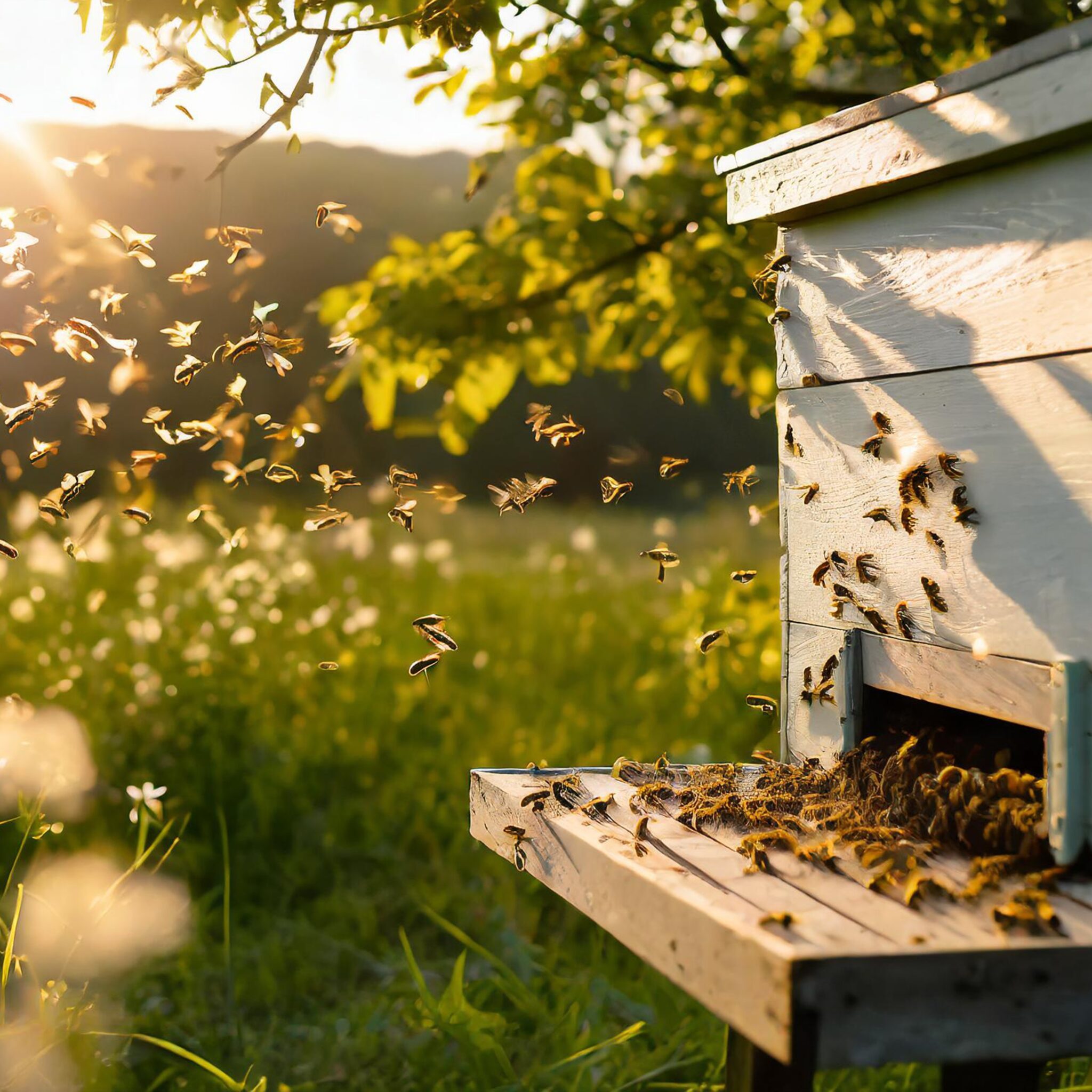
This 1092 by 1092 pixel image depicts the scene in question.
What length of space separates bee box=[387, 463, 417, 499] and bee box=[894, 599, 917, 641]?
3.23 ft

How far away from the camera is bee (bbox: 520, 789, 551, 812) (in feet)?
6.70

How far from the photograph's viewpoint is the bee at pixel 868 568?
220 cm

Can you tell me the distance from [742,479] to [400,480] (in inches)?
31.2

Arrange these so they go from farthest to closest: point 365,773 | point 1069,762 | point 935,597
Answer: point 365,773 < point 935,597 < point 1069,762

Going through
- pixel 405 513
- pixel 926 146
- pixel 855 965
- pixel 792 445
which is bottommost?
pixel 855 965

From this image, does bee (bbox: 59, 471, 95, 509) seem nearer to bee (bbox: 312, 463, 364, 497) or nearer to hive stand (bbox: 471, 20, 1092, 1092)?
bee (bbox: 312, 463, 364, 497)

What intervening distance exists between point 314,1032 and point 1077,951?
2.70 metres

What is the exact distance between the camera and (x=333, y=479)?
2221 millimetres

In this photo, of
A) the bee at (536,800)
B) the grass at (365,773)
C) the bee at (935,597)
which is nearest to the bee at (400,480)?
the bee at (536,800)

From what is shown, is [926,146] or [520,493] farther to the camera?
[520,493]

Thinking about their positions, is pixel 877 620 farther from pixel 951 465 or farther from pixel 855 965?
pixel 855 965

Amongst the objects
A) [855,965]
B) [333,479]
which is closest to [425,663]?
[333,479]

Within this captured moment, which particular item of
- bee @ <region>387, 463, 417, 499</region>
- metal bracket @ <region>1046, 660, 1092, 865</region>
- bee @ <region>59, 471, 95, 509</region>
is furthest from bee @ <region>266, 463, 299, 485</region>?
metal bracket @ <region>1046, 660, 1092, 865</region>

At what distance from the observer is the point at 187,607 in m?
5.95
